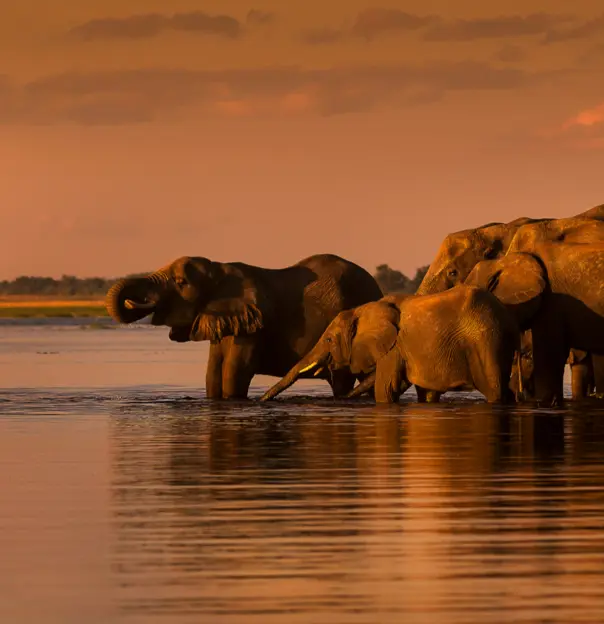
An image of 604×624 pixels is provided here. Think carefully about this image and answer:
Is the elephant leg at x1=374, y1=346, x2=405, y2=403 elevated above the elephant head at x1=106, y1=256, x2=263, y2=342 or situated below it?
below

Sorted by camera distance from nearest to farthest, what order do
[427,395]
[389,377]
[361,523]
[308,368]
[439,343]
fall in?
[361,523]
[439,343]
[389,377]
[427,395]
[308,368]

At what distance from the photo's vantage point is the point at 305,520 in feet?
Result: 46.5

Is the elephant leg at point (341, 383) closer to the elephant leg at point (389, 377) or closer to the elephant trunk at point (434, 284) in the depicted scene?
the elephant leg at point (389, 377)

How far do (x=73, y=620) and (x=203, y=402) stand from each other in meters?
20.6

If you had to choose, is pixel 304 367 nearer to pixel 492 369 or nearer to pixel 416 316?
pixel 416 316

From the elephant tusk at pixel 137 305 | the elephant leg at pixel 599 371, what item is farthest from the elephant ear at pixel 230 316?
the elephant leg at pixel 599 371

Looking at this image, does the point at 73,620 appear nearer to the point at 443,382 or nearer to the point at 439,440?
the point at 439,440

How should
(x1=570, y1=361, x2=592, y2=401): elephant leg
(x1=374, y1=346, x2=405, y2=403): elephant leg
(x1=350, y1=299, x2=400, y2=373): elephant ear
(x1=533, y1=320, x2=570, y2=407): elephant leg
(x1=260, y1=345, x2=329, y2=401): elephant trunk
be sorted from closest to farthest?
(x1=374, y1=346, x2=405, y2=403): elephant leg < (x1=350, y1=299, x2=400, y2=373): elephant ear < (x1=533, y1=320, x2=570, y2=407): elephant leg < (x1=260, y1=345, x2=329, y2=401): elephant trunk < (x1=570, y1=361, x2=592, y2=401): elephant leg

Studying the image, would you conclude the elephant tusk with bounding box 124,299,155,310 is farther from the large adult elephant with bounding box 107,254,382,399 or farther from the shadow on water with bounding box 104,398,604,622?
the shadow on water with bounding box 104,398,604,622

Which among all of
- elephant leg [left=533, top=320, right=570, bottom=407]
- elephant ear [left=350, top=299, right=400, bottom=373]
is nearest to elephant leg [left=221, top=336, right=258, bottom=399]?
elephant ear [left=350, top=299, right=400, bottom=373]

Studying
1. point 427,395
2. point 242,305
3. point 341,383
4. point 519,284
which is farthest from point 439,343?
point 242,305

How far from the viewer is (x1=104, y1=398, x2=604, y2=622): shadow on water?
11023 mm

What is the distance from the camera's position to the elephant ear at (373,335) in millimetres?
29641

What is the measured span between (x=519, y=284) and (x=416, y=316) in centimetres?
188
